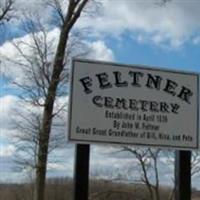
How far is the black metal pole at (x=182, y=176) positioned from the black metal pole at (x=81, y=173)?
1.49 meters

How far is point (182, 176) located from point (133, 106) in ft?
4.45

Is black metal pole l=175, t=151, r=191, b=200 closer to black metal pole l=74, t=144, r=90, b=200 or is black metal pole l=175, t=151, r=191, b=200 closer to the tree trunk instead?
black metal pole l=74, t=144, r=90, b=200

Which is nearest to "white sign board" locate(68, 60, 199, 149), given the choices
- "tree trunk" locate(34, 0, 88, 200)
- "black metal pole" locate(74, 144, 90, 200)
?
"black metal pole" locate(74, 144, 90, 200)

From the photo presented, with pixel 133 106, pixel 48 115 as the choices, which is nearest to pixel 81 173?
pixel 133 106

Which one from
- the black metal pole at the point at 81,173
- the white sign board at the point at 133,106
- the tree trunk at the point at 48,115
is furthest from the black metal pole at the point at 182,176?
the tree trunk at the point at 48,115

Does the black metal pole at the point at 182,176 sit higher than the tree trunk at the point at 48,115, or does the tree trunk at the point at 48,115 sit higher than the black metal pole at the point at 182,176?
the tree trunk at the point at 48,115

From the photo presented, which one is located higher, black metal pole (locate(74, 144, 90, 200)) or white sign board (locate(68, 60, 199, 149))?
white sign board (locate(68, 60, 199, 149))

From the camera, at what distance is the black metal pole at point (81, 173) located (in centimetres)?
988

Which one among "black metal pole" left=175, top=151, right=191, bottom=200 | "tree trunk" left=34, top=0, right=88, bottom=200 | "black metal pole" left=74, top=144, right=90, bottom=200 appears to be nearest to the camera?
"black metal pole" left=74, top=144, right=90, bottom=200

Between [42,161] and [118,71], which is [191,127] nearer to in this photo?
[118,71]

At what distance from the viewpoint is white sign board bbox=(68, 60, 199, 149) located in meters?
9.91

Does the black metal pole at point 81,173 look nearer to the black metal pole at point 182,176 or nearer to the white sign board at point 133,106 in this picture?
the white sign board at point 133,106

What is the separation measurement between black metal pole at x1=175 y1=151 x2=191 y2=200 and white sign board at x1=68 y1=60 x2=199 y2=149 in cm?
24

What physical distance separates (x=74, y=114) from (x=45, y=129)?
13.8 metres
